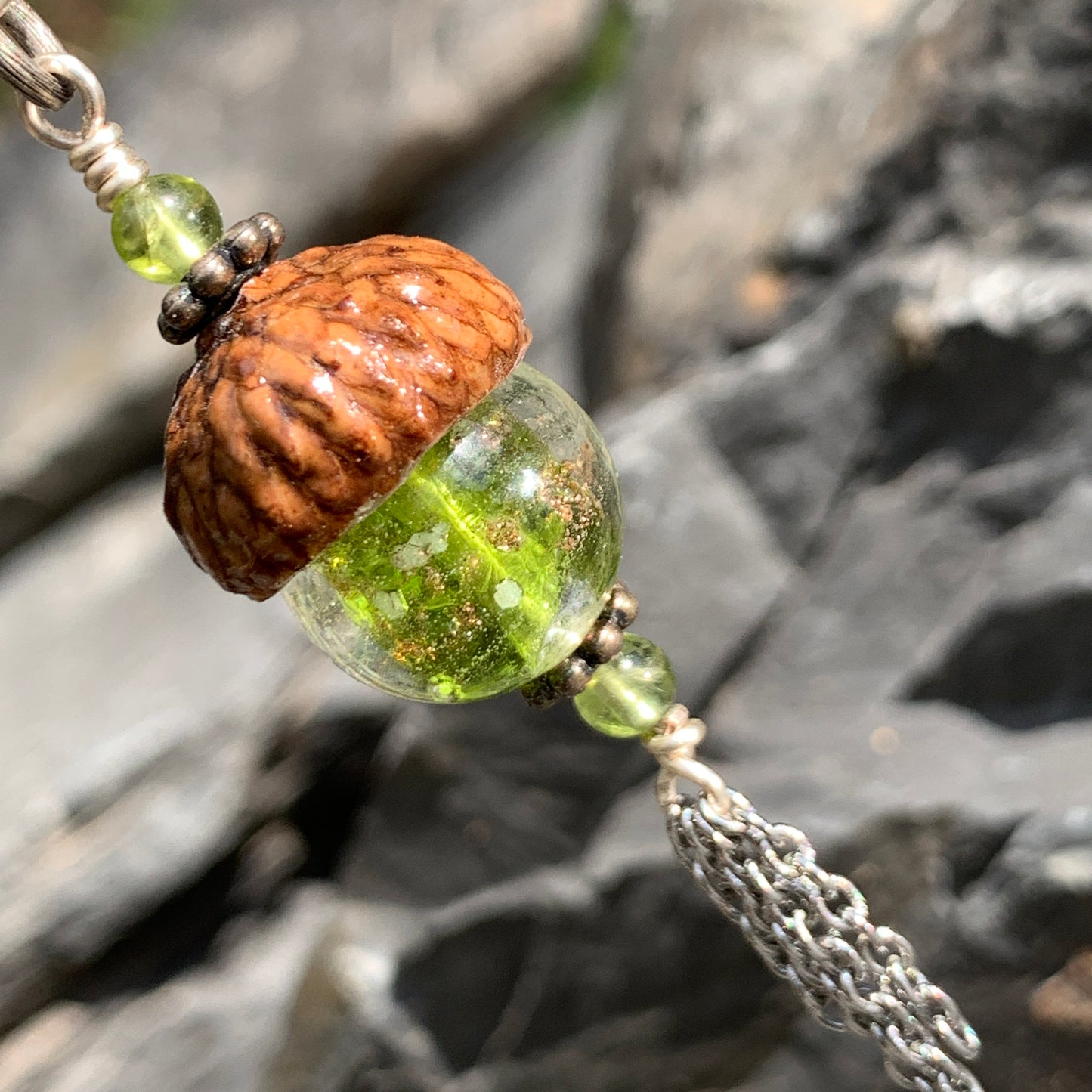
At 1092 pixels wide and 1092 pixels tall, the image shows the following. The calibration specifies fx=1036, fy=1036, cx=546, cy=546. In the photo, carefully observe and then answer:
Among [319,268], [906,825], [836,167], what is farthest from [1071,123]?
[319,268]

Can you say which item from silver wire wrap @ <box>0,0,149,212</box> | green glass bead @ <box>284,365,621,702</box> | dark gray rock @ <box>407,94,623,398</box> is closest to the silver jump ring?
silver wire wrap @ <box>0,0,149,212</box>

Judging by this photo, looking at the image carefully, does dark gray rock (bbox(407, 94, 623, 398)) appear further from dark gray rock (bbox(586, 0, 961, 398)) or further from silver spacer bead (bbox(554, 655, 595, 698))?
silver spacer bead (bbox(554, 655, 595, 698))

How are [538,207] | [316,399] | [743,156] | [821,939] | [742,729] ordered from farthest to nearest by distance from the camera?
[538,207]
[743,156]
[742,729]
[821,939]
[316,399]

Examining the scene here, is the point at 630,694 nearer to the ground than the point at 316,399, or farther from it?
nearer to the ground

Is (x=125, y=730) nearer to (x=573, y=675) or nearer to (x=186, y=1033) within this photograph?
(x=186, y=1033)

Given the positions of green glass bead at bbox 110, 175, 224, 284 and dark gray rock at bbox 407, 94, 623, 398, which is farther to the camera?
dark gray rock at bbox 407, 94, 623, 398

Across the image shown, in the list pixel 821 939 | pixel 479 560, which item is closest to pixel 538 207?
pixel 479 560
